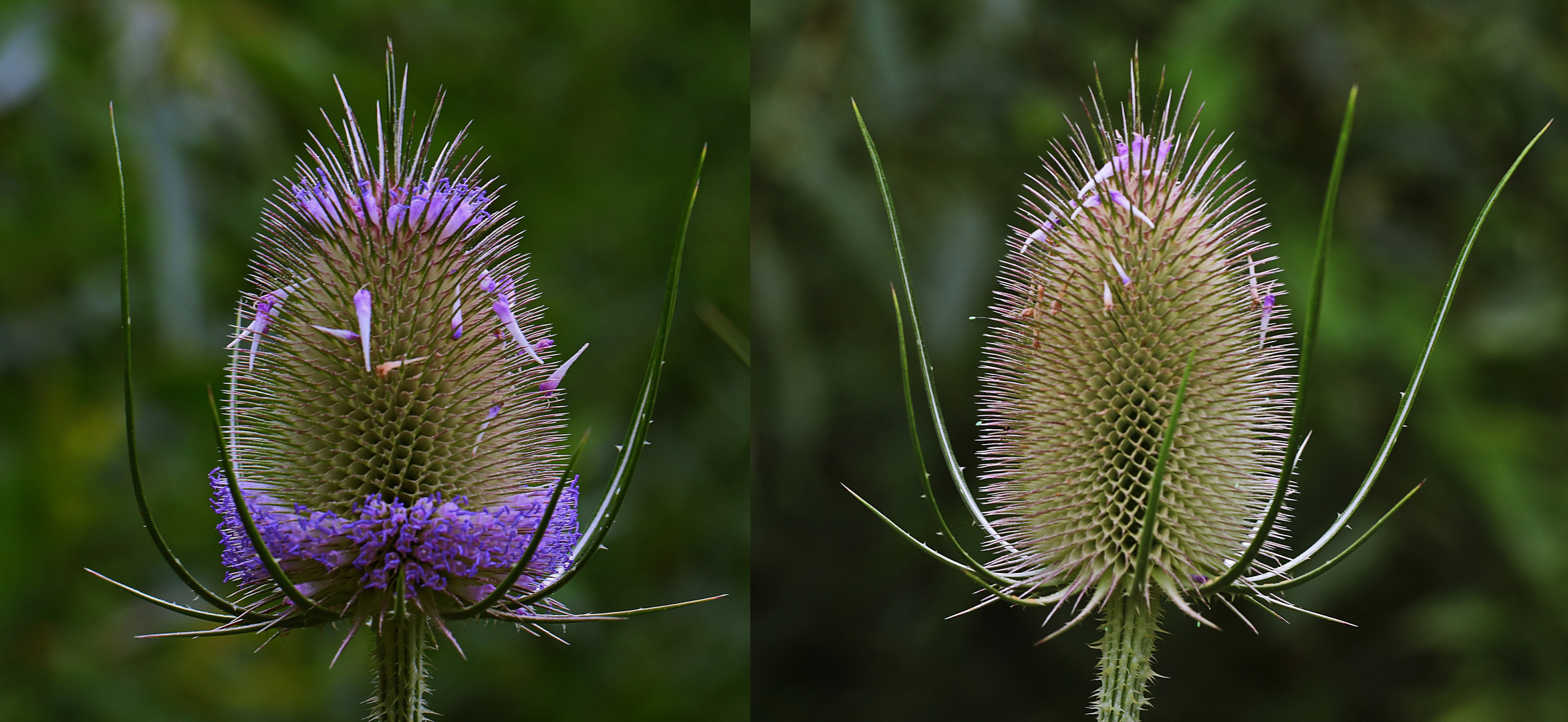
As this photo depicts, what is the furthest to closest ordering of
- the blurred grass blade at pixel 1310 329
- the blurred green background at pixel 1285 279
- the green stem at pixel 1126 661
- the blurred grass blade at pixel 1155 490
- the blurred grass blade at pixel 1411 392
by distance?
1. the blurred green background at pixel 1285 279
2. the green stem at pixel 1126 661
3. the blurred grass blade at pixel 1411 392
4. the blurred grass blade at pixel 1155 490
5. the blurred grass blade at pixel 1310 329

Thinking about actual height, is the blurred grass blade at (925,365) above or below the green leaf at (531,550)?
above

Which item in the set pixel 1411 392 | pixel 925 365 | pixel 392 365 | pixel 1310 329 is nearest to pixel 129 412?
pixel 392 365

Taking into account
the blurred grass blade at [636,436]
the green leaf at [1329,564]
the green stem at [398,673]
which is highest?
the blurred grass blade at [636,436]

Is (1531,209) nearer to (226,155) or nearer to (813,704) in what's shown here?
(813,704)

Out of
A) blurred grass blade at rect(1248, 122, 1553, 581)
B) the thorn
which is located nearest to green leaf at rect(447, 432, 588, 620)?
the thorn

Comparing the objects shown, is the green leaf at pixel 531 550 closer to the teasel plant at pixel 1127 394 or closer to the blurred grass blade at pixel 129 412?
the blurred grass blade at pixel 129 412

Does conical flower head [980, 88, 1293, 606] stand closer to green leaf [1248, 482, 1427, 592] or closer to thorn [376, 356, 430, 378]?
green leaf [1248, 482, 1427, 592]

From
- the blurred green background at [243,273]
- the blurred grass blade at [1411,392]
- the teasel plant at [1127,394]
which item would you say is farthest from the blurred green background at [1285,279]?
the blurred grass blade at [1411,392]
